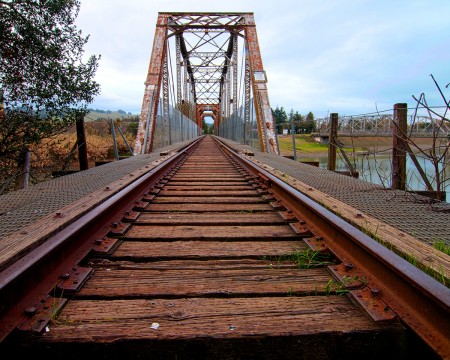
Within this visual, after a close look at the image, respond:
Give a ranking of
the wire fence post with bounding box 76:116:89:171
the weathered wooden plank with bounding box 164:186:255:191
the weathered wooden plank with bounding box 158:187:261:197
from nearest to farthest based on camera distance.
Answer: the weathered wooden plank with bounding box 158:187:261:197, the weathered wooden plank with bounding box 164:186:255:191, the wire fence post with bounding box 76:116:89:171

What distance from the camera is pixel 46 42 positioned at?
6105 millimetres

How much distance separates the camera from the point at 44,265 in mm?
1582

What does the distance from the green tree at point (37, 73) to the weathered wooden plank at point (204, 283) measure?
5014mm

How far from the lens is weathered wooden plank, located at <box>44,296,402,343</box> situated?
1.20 metres

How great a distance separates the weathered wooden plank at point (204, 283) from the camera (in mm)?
1543

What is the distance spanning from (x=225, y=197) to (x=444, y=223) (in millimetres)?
2234

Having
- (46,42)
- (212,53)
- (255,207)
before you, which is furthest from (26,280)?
(212,53)

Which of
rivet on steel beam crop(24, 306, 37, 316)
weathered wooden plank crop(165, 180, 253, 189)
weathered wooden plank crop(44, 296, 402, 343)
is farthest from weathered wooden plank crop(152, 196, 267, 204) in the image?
rivet on steel beam crop(24, 306, 37, 316)

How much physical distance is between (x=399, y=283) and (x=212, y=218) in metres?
1.78

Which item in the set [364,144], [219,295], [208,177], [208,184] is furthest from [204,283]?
[364,144]

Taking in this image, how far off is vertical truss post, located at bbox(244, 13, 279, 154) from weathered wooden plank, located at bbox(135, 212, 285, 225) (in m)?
5.95

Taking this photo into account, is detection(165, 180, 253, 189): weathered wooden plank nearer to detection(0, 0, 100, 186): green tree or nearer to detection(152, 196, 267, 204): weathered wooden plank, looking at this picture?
detection(152, 196, 267, 204): weathered wooden plank

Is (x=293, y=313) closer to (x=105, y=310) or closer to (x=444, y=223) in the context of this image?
(x=105, y=310)

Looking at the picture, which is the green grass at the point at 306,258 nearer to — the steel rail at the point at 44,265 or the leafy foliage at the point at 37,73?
the steel rail at the point at 44,265
